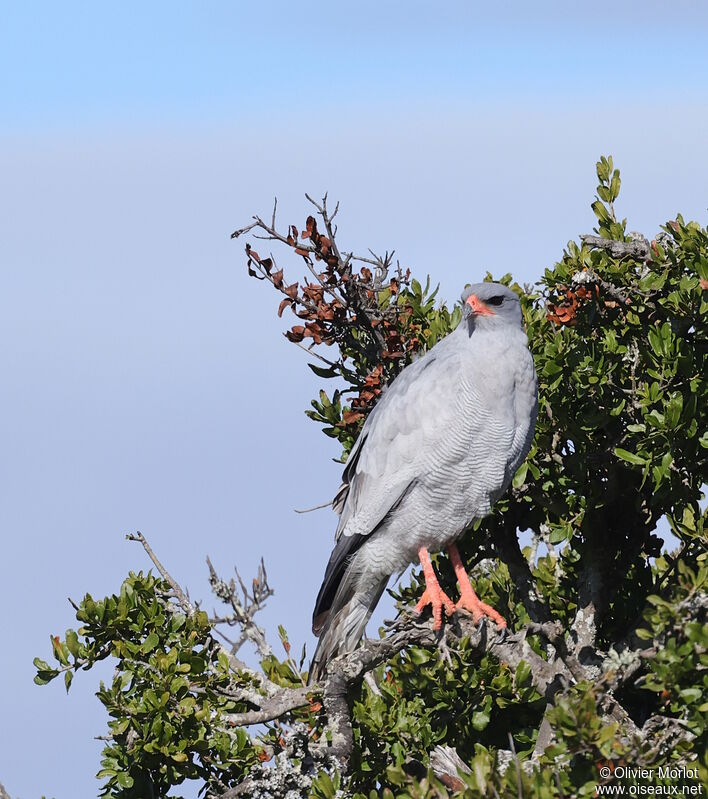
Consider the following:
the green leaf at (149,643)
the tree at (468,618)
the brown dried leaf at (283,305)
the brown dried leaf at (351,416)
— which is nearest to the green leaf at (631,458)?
the tree at (468,618)

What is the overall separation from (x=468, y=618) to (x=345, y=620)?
930 mm

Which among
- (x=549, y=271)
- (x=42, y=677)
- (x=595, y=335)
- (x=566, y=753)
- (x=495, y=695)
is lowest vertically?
(x=566, y=753)

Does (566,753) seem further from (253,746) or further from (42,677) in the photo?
(42,677)

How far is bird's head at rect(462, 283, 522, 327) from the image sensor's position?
6.75m

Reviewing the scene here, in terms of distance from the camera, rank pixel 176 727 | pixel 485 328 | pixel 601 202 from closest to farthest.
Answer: pixel 176 727 < pixel 485 328 < pixel 601 202

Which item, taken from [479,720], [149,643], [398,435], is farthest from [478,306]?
[149,643]

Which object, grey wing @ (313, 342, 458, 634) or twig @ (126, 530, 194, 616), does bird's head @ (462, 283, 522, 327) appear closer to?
grey wing @ (313, 342, 458, 634)

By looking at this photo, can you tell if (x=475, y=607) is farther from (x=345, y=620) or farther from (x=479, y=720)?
(x=345, y=620)

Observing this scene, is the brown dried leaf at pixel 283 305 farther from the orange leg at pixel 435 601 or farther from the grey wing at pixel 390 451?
the orange leg at pixel 435 601

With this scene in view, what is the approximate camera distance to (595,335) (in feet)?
22.7

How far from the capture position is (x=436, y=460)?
664cm

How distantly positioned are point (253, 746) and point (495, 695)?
62.5 inches

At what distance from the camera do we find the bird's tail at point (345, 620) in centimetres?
704

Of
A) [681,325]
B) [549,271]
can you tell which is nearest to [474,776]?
[681,325]
